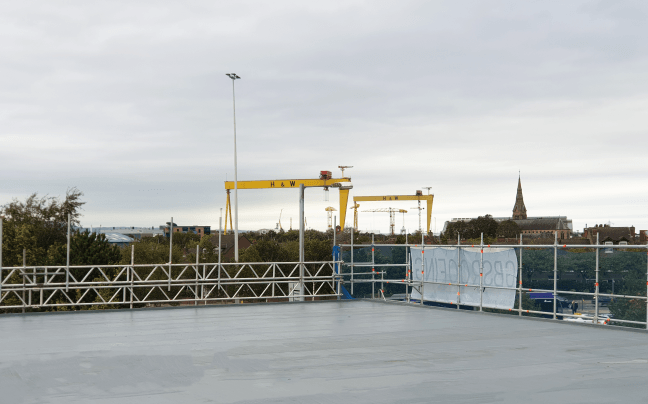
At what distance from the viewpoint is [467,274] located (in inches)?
793

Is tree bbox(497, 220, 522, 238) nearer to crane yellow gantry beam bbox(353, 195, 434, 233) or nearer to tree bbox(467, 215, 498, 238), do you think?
tree bbox(467, 215, 498, 238)

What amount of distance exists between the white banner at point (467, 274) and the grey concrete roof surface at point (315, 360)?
1.26m

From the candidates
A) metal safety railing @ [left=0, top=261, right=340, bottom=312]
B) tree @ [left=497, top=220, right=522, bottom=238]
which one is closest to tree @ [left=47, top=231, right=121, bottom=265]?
metal safety railing @ [left=0, top=261, right=340, bottom=312]

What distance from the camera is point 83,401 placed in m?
8.25

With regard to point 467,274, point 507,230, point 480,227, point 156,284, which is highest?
point 480,227

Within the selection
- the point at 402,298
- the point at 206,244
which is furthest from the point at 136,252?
the point at 402,298

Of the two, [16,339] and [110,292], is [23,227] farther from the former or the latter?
[16,339]

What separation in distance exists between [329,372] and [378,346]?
113 inches

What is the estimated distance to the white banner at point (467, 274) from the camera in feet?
61.6

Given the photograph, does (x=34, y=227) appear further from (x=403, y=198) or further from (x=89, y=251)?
(x=403, y=198)

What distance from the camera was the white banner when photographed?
18.8m

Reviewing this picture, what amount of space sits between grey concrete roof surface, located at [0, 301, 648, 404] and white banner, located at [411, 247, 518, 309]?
126 centimetres

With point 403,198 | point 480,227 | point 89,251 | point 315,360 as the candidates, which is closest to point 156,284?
point 315,360

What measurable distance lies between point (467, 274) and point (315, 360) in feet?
33.0
